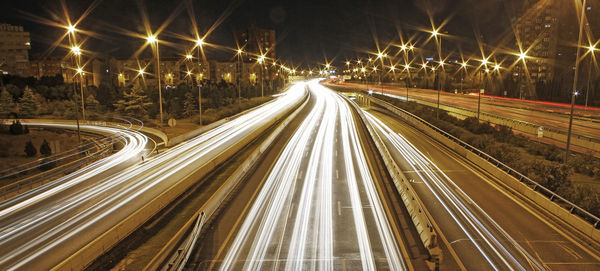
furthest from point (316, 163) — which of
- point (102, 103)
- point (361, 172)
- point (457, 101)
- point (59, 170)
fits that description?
point (102, 103)

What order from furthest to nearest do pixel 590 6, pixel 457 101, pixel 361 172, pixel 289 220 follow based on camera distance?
pixel 590 6
pixel 457 101
pixel 361 172
pixel 289 220

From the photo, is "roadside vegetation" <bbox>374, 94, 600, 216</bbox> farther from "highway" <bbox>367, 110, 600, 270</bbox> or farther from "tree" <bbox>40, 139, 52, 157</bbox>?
"tree" <bbox>40, 139, 52, 157</bbox>

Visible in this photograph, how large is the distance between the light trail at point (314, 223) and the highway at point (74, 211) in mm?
5673

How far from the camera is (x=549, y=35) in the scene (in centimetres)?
13475

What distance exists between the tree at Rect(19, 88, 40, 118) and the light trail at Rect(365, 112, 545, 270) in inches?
2344

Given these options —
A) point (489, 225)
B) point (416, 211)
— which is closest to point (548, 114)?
point (489, 225)

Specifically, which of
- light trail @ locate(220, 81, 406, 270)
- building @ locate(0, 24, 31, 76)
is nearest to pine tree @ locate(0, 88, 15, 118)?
light trail @ locate(220, 81, 406, 270)

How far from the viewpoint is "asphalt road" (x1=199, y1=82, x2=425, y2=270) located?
1266cm

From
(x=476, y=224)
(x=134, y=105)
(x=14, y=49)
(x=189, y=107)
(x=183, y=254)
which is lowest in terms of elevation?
(x=476, y=224)

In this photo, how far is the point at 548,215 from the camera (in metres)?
17.0

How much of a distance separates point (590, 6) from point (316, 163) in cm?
12543

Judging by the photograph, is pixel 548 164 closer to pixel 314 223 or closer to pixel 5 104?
pixel 314 223

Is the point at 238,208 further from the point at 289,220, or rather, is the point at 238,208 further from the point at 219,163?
the point at 219,163

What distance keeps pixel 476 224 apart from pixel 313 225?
22.8ft
